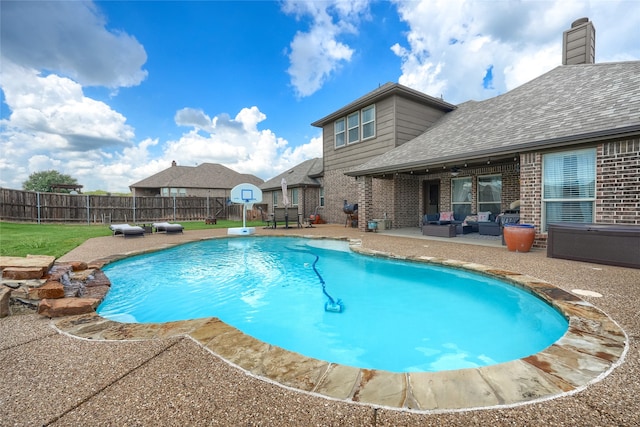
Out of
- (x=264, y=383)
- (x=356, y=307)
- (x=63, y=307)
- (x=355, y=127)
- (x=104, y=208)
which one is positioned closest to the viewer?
(x=264, y=383)

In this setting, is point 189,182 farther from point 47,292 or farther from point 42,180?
point 42,180

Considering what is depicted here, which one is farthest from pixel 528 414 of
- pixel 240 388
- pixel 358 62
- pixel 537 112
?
pixel 358 62

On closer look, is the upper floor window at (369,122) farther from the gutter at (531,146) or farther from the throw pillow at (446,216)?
the throw pillow at (446,216)

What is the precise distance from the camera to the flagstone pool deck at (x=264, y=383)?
1593 millimetres

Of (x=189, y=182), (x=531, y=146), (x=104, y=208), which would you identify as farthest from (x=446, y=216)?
(x=189, y=182)

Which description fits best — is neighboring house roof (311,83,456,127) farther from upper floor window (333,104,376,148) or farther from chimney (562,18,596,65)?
chimney (562,18,596,65)

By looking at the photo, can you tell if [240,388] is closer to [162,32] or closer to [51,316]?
[51,316]

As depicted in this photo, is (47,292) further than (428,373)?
Yes

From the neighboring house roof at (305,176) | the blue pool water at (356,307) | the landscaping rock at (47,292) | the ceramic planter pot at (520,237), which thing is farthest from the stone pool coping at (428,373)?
the neighboring house roof at (305,176)

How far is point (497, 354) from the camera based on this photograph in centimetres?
317

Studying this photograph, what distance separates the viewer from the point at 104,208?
59.6ft

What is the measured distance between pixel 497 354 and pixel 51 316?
516cm

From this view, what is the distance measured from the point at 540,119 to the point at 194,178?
32863mm

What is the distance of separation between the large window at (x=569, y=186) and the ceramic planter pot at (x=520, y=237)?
0.74 m
